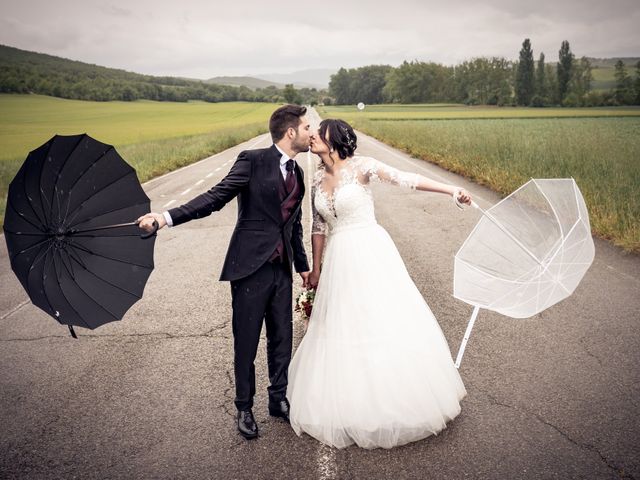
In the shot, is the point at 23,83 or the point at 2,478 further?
the point at 23,83

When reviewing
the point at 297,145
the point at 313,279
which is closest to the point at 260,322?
the point at 313,279

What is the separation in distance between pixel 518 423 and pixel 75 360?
4006mm

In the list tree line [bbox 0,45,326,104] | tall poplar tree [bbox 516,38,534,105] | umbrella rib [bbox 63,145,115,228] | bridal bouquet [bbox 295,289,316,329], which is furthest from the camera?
tall poplar tree [bbox 516,38,534,105]

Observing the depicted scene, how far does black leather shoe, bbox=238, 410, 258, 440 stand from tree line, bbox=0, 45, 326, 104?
143 ft

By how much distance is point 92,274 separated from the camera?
295 cm

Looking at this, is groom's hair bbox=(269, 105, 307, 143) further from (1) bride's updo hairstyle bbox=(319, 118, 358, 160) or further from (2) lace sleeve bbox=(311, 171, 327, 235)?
(2) lace sleeve bbox=(311, 171, 327, 235)

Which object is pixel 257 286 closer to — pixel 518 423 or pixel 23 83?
pixel 518 423

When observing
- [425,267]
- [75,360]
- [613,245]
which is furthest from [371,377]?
[613,245]

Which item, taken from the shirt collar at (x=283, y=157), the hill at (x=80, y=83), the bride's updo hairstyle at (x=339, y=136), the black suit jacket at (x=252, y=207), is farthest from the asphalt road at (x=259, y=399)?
the hill at (x=80, y=83)

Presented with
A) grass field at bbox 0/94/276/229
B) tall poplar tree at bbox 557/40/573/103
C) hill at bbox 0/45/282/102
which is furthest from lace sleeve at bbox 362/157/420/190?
tall poplar tree at bbox 557/40/573/103

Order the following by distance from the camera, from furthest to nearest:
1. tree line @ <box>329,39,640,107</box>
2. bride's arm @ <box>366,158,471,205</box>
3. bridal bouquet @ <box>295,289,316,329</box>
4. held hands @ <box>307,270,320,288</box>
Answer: tree line @ <box>329,39,640,107</box> < bridal bouquet @ <box>295,289,316,329</box> < held hands @ <box>307,270,320,288</box> < bride's arm @ <box>366,158,471,205</box>

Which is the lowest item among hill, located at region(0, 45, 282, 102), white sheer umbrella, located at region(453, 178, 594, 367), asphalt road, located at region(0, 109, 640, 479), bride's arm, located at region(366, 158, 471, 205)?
asphalt road, located at region(0, 109, 640, 479)

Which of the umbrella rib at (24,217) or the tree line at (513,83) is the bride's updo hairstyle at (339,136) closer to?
the umbrella rib at (24,217)

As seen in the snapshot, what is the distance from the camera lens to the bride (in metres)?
3.08
